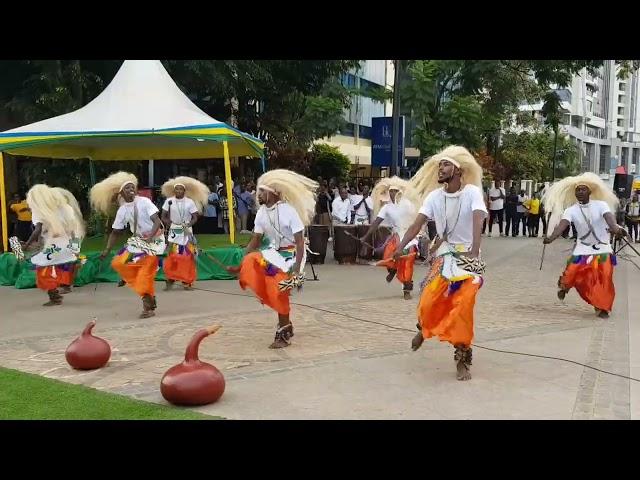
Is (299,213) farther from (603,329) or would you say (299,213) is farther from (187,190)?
(187,190)

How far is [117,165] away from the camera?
18.4 meters

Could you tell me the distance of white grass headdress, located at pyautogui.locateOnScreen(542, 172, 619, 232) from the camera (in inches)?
361

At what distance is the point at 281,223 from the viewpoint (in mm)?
7172

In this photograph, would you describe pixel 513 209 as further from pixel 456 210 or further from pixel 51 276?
pixel 456 210

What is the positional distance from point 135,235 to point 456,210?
15.4 feet

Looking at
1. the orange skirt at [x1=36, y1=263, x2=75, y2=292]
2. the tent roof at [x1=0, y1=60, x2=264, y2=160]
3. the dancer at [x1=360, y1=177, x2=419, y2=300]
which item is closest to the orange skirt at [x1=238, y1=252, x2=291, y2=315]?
the dancer at [x1=360, y1=177, x2=419, y2=300]

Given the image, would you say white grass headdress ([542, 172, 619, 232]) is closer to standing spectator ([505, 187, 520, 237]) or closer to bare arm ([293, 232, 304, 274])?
bare arm ([293, 232, 304, 274])

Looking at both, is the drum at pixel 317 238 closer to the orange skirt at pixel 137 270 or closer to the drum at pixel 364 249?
the drum at pixel 364 249

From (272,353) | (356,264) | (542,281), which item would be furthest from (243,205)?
(272,353)

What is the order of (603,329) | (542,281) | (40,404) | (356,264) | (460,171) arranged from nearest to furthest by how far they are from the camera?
(40,404) → (460,171) → (603,329) → (542,281) → (356,264)

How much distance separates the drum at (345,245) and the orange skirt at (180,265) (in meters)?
4.61

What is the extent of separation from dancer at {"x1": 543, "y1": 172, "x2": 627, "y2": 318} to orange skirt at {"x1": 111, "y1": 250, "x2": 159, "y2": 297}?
512 cm

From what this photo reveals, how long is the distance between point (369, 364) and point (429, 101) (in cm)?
1645

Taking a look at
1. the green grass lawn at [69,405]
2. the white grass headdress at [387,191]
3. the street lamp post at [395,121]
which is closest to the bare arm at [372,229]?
the white grass headdress at [387,191]
